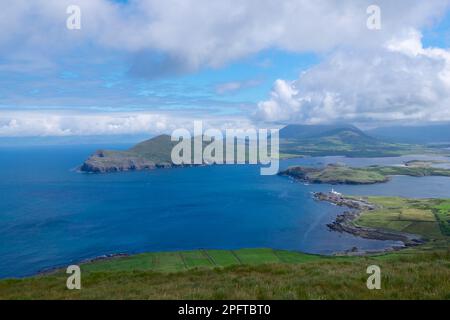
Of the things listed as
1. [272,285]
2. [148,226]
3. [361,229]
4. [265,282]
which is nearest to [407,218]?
[361,229]

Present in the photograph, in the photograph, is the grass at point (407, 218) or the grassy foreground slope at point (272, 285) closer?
the grassy foreground slope at point (272, 285)

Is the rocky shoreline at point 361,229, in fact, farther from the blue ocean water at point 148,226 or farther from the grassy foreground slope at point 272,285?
the grassy foreground slope at point 272,285

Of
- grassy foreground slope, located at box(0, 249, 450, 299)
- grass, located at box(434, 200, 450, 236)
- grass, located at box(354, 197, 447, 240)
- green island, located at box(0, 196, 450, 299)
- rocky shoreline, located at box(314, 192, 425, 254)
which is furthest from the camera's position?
grass, located at box(354, 197, 447, 240)

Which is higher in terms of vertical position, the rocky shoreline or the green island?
the green island

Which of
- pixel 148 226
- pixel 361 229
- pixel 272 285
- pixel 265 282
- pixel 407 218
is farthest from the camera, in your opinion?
pixel 407 218

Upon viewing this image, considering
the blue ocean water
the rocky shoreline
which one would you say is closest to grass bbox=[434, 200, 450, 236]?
the rocky shoreline

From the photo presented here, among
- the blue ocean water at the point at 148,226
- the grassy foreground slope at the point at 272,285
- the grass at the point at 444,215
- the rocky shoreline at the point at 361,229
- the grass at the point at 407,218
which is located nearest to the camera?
the grassy foreground slope at the point at 272,285

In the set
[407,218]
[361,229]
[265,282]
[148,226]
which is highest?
[265,282]

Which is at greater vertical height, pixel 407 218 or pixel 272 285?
pixel 272 285

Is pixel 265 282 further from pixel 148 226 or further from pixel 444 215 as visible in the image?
pixel 444 215

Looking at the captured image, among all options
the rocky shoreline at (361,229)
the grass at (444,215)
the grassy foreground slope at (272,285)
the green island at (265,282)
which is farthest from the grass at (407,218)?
the grassy foreground slope at (272,285)

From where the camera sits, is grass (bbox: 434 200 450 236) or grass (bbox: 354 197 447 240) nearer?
grass (bbox: 434 200 450 236)

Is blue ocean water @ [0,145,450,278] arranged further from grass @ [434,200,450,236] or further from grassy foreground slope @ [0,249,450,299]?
grassy foreground slope @ [0,249,450,299]
